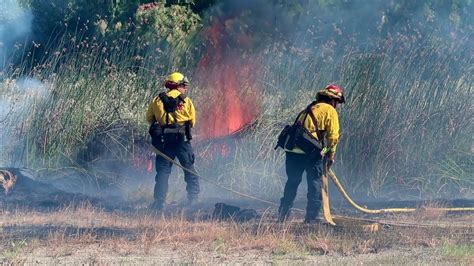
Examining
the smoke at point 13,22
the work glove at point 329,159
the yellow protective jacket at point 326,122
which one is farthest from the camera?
the smoke at point 13,22

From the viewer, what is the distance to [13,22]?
17.8 meters

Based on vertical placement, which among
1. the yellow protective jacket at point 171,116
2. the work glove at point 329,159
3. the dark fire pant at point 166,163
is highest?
the yellow protective jacket at point 171,116

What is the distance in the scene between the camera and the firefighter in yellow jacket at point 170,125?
10695 mm

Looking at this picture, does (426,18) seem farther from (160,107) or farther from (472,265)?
(472,265)

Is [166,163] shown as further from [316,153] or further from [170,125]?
[316,153]

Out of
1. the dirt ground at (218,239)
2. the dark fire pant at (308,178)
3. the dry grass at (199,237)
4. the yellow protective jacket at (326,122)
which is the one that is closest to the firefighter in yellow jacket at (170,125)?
the dirt ground at (218,239)

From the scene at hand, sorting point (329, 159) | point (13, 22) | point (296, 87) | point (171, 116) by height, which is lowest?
point (329, 159)

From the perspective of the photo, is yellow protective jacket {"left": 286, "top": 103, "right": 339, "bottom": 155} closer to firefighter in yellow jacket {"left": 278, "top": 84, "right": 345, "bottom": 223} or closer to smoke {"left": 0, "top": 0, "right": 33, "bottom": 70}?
firefighter in yellow jacket {"left": 278, "top": 84, "right": 345, "bottom": 223}

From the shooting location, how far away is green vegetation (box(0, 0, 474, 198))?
12789 mm

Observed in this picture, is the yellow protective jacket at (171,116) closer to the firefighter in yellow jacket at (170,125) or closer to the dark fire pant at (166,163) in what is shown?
the firefighter in yellow jacket at (170,125)

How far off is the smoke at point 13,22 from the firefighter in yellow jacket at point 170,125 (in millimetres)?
6487

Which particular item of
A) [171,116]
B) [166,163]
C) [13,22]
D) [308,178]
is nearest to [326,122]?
[308,178]

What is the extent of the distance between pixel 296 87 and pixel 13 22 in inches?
291

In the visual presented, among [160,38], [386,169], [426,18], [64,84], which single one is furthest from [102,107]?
[426,18]
